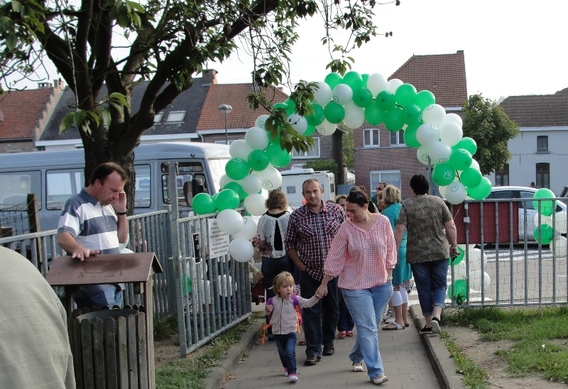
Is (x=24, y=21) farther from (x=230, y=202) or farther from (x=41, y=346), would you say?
(x=230, y=202)

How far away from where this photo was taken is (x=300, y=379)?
6.72 metres

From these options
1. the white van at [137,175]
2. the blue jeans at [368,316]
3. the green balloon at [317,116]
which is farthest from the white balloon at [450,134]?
the white van at [137,175]

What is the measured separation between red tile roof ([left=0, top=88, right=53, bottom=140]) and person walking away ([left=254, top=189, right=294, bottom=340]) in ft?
122

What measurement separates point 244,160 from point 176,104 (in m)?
37.7

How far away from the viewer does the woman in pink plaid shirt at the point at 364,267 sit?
6258 millimetres

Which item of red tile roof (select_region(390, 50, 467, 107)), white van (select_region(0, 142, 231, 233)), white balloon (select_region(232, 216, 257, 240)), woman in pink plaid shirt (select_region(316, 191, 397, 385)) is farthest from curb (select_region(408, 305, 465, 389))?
red tile roof (select_region(390, 50, 467, 107))

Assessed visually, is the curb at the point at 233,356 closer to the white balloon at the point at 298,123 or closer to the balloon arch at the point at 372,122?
the balloon arch at the point at 372,122

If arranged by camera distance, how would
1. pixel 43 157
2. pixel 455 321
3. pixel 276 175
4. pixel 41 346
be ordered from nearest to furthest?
pixel 41 346 < pixel 455 321 < pixel 276 175 < pixel 43 157

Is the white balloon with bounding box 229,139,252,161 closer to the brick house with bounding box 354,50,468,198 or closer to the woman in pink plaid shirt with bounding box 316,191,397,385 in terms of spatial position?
the woman in pink plaid shirt with bounding box 316,191,397,385

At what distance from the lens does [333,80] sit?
8.88 meters

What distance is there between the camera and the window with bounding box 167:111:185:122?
4406 centimetres

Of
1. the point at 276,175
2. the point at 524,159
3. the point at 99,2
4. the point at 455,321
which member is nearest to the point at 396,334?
the point at 455,321

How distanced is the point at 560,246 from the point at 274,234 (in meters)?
3.74

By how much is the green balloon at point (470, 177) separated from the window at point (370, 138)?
34848 mm
